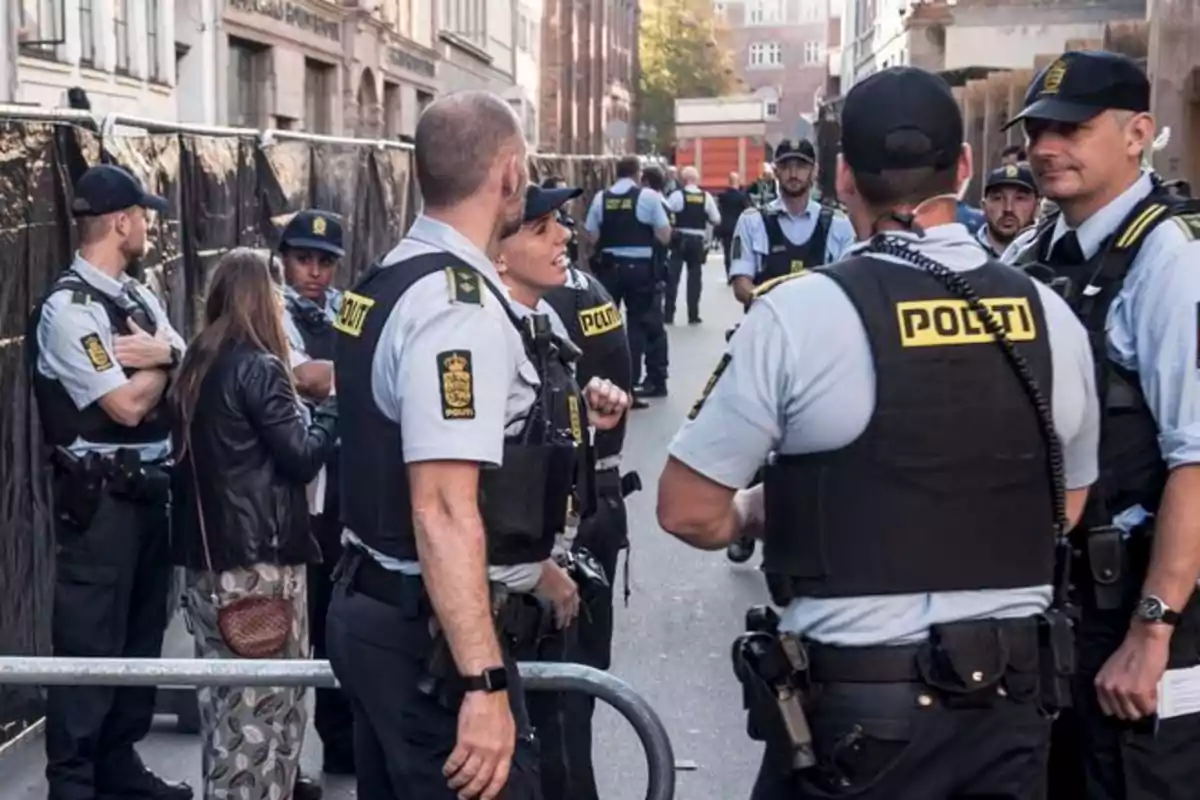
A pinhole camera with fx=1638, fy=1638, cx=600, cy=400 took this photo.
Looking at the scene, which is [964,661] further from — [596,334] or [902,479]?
[596,334]

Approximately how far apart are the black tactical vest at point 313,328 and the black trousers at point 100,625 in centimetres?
96

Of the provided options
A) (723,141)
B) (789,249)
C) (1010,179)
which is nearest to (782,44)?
(723,141)

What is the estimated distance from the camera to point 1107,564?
11.3 ft

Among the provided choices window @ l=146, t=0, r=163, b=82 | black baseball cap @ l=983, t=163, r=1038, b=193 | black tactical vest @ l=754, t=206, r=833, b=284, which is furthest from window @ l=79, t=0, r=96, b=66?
black baseball cap @ l=983, t=163, r=1038, b=193

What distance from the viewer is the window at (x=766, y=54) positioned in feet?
437

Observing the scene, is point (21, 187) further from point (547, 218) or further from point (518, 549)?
point (518, 549)

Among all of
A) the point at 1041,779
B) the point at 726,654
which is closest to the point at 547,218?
the point at 1041,779

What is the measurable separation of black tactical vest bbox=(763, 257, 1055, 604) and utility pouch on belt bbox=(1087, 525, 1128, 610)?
0.55 m

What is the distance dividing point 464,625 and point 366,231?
949 centimetres

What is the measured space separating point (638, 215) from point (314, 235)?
8.96 metres

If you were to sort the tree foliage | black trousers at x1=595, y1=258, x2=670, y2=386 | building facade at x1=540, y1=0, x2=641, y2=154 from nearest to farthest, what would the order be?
black trousers at x1=595, y1=258, x2=670, y2=386, building facade at x1=540, y1=0, x2=641, y2=154, the tree foliage

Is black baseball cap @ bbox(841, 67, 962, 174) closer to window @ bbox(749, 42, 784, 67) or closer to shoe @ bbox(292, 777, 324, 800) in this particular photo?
shoe @ bbox(292, 777, 324, 800)

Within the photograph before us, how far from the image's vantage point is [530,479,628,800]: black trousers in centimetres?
437

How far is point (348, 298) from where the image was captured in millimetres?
3258
